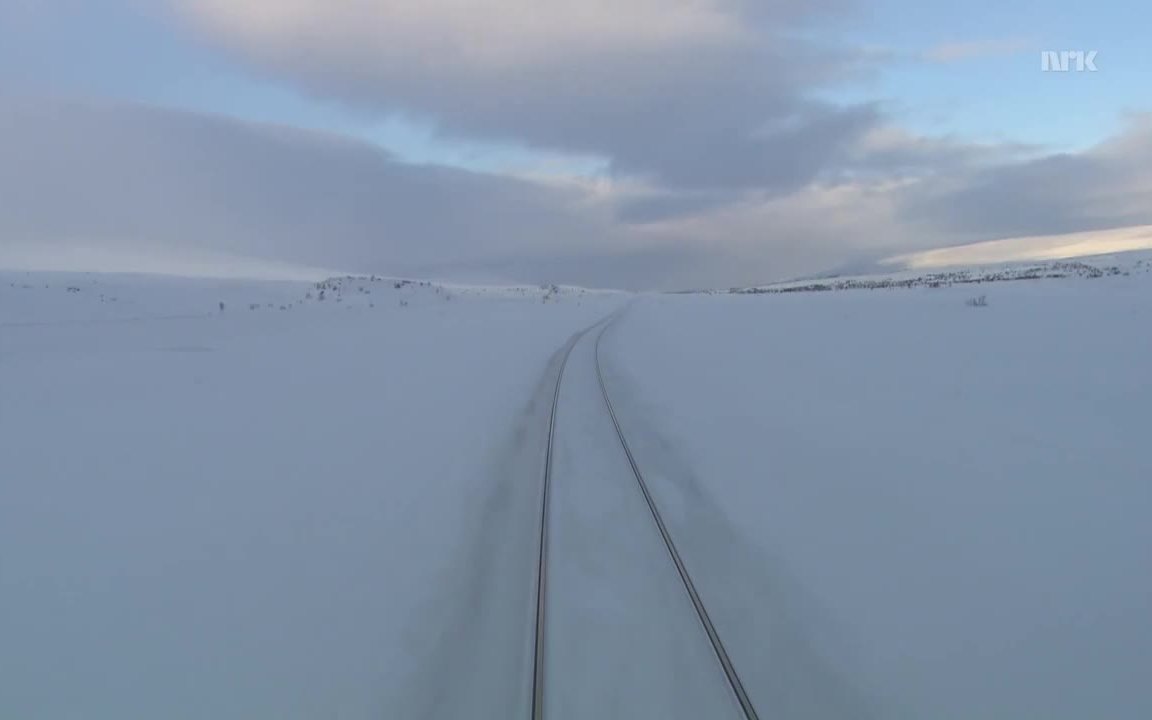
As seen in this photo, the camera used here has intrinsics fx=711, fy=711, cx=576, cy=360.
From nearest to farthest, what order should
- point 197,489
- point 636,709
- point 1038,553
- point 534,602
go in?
point 636,709 < point 534,602 < point 1038,553 < point 197,489

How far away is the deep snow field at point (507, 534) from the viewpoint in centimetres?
420

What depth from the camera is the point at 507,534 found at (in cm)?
645

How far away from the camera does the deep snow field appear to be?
420cm

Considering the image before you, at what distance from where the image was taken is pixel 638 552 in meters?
5.95

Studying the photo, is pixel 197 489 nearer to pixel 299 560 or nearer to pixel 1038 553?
pixel 299 560

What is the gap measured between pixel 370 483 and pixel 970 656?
5.87 meters

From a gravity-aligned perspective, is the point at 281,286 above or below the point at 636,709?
above

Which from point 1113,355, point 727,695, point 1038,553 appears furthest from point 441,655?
point 1113,355

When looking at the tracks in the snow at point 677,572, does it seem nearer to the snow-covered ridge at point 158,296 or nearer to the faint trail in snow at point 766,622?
the faint trail in snow at point 766,622

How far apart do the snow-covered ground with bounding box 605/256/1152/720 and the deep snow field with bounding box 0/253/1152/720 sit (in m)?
0.03

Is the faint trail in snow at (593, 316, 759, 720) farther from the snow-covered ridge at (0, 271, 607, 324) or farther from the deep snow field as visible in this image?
the snow-covered ridge at (0, 271, 607, 324)

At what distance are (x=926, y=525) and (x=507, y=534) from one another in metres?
3.79

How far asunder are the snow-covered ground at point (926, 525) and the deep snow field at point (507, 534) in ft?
0.10

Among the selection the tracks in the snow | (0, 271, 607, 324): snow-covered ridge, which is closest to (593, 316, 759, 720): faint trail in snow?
the tracks in the snow
